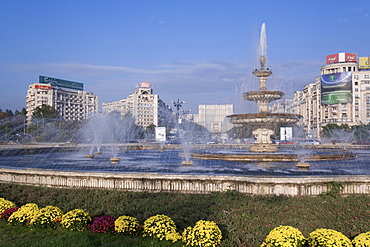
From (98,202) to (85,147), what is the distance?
23475 mm

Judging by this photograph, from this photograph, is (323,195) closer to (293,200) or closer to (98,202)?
(293,200)

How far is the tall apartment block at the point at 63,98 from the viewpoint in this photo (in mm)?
117625

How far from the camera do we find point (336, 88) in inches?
3494

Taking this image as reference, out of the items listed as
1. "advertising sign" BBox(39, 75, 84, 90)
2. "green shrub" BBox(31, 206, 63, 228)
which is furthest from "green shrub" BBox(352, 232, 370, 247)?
"advertising sign" BBox(39, 75, 84, 90)

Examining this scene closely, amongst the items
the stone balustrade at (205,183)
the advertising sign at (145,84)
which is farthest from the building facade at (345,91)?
the stone balustrade at (205,183)

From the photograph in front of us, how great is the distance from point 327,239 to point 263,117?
15001 millimetres

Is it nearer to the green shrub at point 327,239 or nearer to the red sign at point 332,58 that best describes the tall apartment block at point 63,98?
the red sign at point 332,58

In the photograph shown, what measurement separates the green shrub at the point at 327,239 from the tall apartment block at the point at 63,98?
361 feet

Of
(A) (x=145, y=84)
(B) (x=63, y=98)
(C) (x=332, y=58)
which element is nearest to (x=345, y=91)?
(C) (x=332, y=58)

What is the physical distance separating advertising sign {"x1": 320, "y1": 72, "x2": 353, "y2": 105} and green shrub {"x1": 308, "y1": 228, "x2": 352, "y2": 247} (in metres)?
91.6

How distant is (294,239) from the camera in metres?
5.02

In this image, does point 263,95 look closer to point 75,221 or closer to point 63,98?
point 75,221

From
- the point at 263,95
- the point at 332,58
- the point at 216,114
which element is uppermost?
the point at 332,58

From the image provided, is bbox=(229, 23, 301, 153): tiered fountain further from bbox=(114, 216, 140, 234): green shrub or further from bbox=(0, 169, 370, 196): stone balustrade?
bbox=(114, 216, 140, 234): green shrub
